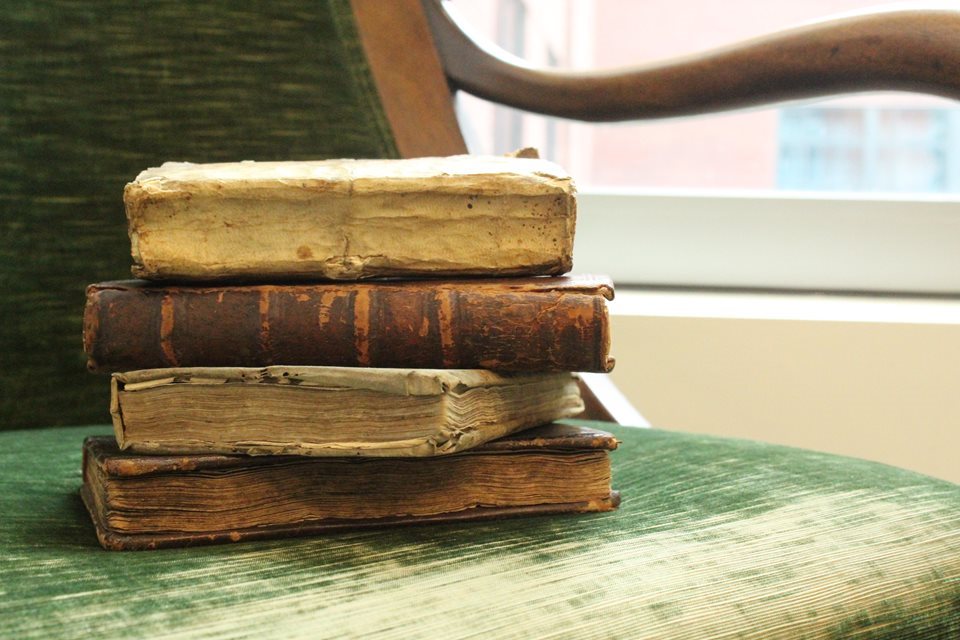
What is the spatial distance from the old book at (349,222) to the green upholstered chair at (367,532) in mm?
146

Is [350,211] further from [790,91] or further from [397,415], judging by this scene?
[790,91]

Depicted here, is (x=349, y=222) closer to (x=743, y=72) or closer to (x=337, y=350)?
(x=337, y=350)

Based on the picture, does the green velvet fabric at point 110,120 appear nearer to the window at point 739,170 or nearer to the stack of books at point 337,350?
the window at point 739,170

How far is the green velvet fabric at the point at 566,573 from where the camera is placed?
1.31 ft

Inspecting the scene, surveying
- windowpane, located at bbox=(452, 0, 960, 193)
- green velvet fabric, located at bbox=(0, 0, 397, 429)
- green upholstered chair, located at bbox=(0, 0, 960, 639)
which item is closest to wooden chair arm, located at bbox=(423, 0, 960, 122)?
green upholstered chair, located at bbox=(0, 0, 960, 639)

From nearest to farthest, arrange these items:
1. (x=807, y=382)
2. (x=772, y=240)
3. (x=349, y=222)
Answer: (x=349, y=222), (x=807, y=382), (x=772, y=240)

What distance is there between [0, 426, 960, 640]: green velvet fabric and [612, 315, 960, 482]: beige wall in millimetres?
557

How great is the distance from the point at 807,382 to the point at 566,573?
2.62 feet

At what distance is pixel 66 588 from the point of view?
42cm

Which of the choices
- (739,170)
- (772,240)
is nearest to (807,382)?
(772,240)

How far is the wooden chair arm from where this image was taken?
685 millimetres

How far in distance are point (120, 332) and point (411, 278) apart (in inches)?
6.2

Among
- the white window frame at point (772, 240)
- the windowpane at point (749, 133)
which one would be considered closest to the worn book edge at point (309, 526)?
the white window frame at point (772, 240)

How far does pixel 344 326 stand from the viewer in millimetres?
535
